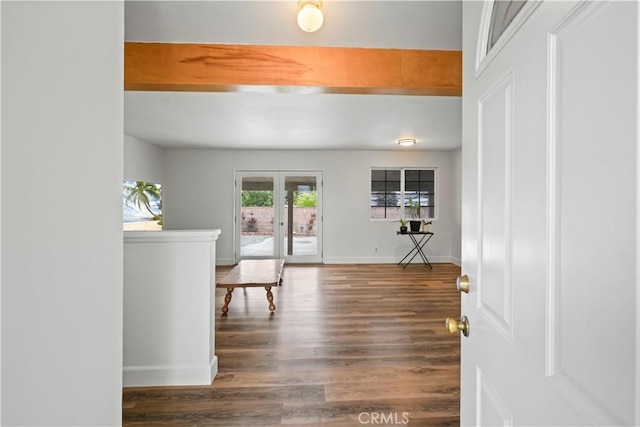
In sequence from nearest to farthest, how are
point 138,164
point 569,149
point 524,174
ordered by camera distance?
point 569,149, point 524,174, point 138,164

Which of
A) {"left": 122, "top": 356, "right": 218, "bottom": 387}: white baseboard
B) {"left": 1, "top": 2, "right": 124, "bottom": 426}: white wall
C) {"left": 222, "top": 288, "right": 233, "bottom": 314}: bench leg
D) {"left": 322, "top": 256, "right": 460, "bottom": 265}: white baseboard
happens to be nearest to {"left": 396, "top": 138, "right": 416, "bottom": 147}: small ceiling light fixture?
{"left": 322, "top": 256, "right": 460, "bottom": 265}: white baseboard

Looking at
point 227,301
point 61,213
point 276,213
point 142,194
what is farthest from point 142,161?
point 61,213

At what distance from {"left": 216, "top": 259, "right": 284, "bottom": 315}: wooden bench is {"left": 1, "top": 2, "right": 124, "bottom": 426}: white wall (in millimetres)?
2220

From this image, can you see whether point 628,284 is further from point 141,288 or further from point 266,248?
point 266,248

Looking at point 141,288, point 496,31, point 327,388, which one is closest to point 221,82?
point 141,288

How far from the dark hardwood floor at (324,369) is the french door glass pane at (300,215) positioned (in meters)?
2.60

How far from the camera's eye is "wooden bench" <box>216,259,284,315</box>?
3.27 metres

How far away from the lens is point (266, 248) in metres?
6.69

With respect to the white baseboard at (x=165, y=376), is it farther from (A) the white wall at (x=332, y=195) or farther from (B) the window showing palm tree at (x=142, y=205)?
(A) the white wall at (x=332, y=195)

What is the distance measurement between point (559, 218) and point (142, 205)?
257 inches

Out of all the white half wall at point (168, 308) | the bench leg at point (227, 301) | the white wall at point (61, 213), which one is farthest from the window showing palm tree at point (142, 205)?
the white wall at point (61, 213)

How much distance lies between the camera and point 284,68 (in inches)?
85.9

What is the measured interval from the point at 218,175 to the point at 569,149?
21.8ft

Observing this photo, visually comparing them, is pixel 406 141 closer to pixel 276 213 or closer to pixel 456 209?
pixel 456 209
